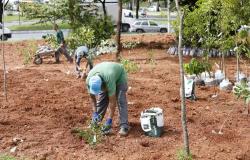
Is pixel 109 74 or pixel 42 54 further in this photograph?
pixel 42 54

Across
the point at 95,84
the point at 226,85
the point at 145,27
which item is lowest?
the point at 226,85

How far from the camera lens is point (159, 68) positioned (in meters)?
15.0

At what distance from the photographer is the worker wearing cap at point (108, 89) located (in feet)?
24.4

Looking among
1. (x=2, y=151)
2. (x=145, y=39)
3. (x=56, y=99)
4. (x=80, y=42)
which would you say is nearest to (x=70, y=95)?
(x=56, y=99)

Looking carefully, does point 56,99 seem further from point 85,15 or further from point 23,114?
point 85,15

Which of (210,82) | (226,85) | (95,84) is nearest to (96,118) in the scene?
(95,84)

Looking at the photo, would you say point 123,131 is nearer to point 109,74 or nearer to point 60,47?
point 109,74

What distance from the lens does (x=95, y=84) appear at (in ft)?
23.8

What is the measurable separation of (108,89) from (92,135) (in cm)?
69

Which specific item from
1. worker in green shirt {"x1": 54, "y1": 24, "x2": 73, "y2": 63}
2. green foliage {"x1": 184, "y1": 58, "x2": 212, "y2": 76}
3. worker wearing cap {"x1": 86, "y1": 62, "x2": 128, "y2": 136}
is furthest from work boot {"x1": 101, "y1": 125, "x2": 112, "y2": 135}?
worker in green shirt {"x1": 54, "y1": 24, "x2": 73, "y2": 63}

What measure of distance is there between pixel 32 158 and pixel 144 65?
9210 mm

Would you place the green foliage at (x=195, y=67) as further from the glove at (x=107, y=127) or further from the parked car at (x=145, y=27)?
the parked car at (x=145, y=27)

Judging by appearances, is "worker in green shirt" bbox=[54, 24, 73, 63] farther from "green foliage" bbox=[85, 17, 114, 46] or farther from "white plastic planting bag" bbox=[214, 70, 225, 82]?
"white plastic planting bag" bbox=[214, 70, 225, 82]

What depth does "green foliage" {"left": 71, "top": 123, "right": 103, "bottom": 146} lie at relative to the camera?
24.0 feet
